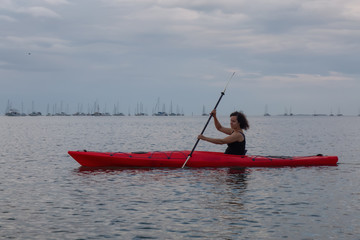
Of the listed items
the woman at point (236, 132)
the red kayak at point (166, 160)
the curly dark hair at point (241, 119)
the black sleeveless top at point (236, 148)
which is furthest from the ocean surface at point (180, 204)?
the curly dark hair at point (241, 119)

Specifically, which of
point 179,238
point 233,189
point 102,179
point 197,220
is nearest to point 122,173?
point 102,179

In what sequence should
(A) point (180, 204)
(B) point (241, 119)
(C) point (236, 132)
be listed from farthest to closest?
(B) point (241, 119) < (C) point (236, 132) < (A) point (180, 204)

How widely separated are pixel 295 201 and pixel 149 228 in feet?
13.5

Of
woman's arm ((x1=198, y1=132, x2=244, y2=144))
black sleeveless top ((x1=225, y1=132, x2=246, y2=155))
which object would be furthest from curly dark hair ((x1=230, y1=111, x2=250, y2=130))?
black sleeveless top ((x1=225, y1=132, x2=246, y2=155))

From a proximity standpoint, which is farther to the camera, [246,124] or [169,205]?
[246,124]

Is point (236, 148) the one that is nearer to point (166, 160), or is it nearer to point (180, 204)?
point (166, 160)

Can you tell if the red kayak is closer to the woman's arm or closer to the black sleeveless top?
the black sleeveless top

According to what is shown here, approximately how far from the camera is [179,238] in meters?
7.12

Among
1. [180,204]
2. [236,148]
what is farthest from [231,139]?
[180,204]

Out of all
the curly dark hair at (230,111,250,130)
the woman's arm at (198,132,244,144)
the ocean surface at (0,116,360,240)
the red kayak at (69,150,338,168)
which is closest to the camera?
the ocean surface at (0,116,360,240)

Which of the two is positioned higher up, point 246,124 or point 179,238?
point 246,124

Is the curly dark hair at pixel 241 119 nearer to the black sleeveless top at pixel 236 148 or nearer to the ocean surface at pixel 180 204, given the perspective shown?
the black sleeveless top at pixel 236 148

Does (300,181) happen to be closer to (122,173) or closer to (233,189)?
(233,189)

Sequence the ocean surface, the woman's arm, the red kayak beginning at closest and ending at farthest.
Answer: the ocean surface, the woman's arm, the red kayak
